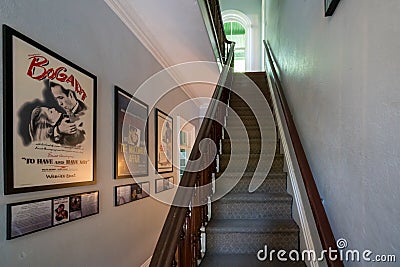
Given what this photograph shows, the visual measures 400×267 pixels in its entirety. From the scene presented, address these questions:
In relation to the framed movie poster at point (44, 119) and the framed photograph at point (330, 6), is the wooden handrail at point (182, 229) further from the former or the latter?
the framed photograph at point (330, 6)

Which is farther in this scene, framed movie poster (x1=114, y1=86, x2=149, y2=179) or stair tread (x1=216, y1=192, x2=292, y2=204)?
framed movie poster (x1=114, y1=86, x2=149, y2=179)

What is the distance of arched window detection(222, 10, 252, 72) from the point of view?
8.38 metres

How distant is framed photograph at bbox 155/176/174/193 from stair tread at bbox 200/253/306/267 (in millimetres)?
1964

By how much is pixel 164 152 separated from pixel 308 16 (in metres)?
2.87

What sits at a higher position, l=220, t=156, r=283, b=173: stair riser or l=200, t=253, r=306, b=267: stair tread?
l=220, t=156, r=283, b=173: stair riser

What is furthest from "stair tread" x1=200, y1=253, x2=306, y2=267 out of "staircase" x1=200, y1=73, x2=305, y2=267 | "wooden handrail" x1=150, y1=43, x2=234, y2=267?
"wooden handrail" x1=150, y1=43, x2=234, y2=267

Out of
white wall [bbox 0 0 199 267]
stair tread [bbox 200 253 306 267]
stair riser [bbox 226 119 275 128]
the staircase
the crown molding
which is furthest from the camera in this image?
stair riser [bbox 226 119 275 128]

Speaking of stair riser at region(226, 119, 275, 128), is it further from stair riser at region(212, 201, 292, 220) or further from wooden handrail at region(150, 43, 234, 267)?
wooden handrail at region(150, 43, 234, 267)

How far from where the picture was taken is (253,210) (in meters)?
2.92

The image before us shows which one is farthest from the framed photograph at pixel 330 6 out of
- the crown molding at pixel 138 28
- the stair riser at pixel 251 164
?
the stair riser at pixel 251 164

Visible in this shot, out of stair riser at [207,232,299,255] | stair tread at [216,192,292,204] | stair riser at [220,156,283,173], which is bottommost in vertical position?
stair riser at [207,232,299,255]

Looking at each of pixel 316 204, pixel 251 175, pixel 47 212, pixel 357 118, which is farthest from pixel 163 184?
pixel 357 118

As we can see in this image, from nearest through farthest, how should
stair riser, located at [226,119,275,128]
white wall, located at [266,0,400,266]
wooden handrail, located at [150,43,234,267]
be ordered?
white wall, located at [266,0,400,266]
wooden handrail, located at [150,43,234,267]
stair riser, located at [226,119,275,128]

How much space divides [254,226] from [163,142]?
2361 mm
